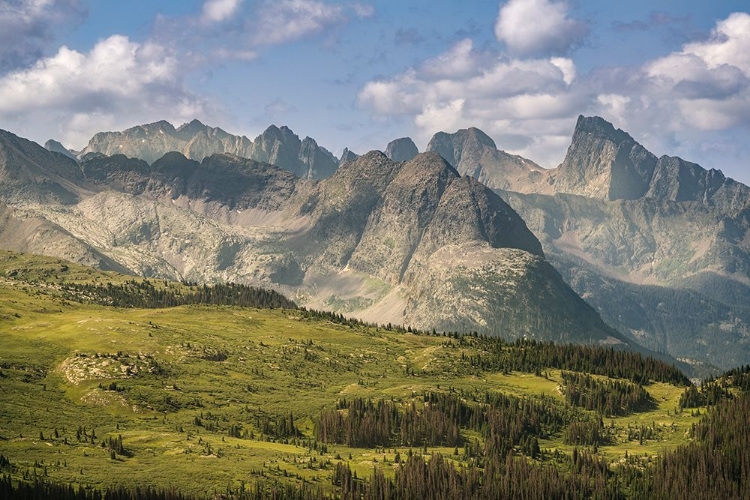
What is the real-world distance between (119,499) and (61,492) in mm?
11958

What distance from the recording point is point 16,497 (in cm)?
18725

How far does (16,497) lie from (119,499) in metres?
20.8

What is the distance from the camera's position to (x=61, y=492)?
7598 inches

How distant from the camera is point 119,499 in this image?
198 metres

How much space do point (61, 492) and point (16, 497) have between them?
9.10 metres
